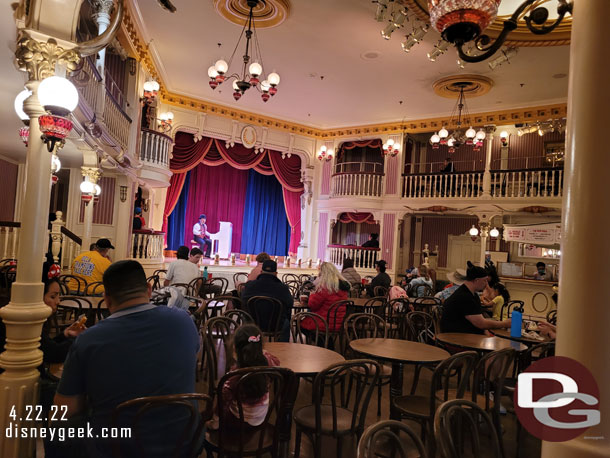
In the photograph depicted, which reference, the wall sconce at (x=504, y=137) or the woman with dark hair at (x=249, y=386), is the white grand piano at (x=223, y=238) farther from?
the woman with dark hair at (x=249, y=386)

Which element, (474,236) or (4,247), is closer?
(4,247)

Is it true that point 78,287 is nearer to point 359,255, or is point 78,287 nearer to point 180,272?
point 180,272

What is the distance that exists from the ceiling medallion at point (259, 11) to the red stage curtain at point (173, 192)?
17.9 feet

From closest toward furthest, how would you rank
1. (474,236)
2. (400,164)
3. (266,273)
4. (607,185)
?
(607,185)
(266,273)
(474,236)
(400,164)

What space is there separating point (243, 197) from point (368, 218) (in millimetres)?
4526

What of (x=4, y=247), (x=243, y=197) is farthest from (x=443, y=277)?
(x=4, y=247)

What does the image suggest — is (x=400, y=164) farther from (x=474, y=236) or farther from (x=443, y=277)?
(x=443, y=277)

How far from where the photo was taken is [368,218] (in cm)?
1248

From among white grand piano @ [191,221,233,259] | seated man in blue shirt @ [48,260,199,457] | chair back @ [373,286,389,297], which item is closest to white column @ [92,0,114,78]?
seated man in blue shirt @ [48,260,199,457]

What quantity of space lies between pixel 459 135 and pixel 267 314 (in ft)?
22.4

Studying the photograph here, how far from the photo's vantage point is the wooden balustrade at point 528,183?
31.0ft

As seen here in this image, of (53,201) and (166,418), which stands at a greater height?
(53,201)

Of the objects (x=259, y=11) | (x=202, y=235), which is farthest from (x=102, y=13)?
(x=202, y=235)

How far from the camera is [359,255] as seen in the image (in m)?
11.8
